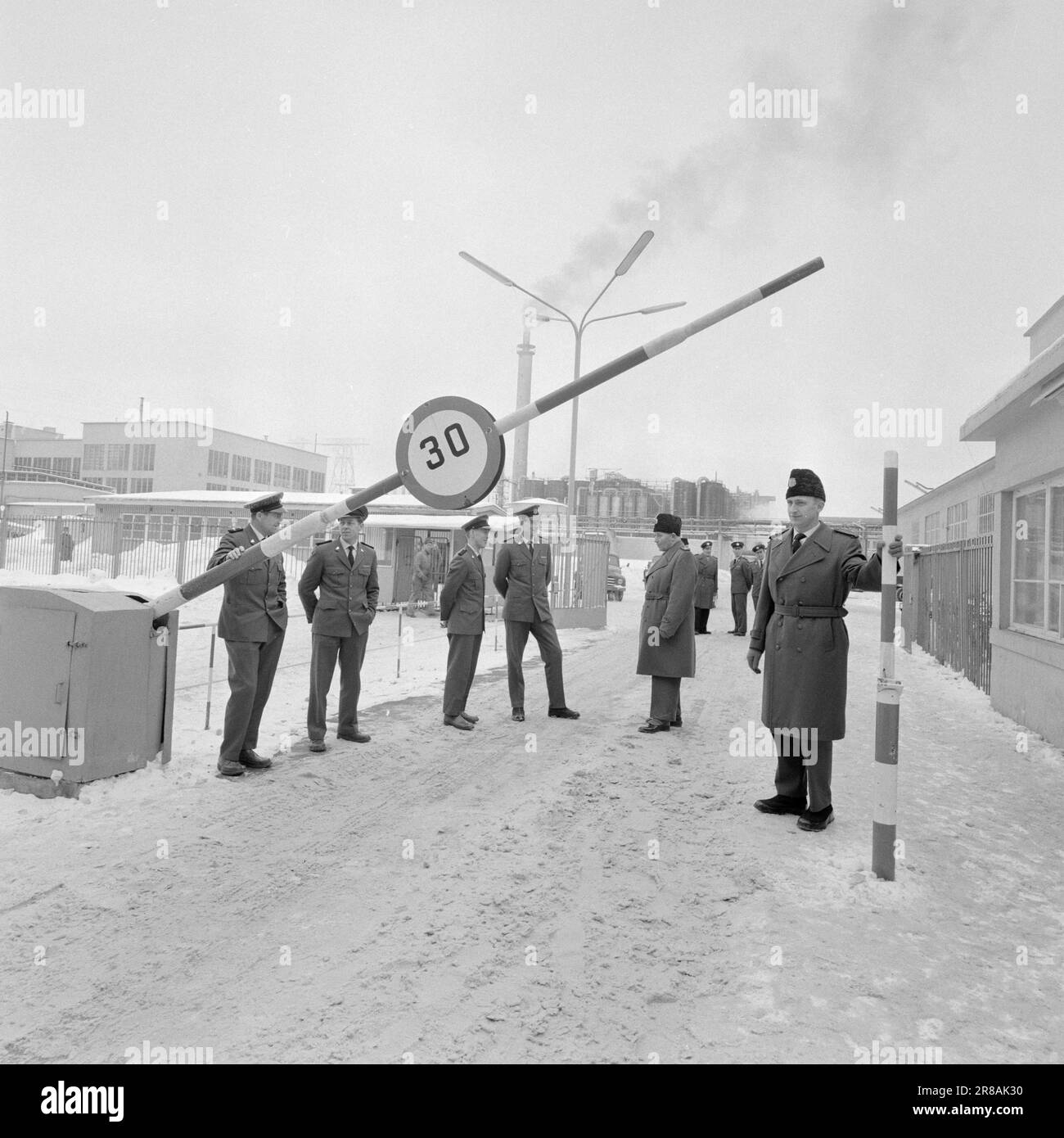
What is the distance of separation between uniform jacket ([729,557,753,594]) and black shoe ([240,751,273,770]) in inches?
541

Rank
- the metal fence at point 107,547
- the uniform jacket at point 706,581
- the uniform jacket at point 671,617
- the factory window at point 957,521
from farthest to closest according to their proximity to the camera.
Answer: the factory window at point 957,521 < the metal fence at point 107,547 < the uniform jacket at point 706,581 < the uniform jacket at point 671,617

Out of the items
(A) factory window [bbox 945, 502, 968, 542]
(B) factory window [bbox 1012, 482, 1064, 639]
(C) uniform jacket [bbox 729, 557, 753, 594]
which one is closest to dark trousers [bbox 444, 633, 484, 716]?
(B) factory window [bbox 1012, 482, 1064, 639]

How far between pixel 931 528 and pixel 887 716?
1207 inches

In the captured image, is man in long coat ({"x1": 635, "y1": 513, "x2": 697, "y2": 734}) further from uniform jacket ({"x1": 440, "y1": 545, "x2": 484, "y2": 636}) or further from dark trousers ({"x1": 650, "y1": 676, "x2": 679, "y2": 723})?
uniform jacket ({"x1": 440, "y1": 545, "x2": 484, "y2": 636})

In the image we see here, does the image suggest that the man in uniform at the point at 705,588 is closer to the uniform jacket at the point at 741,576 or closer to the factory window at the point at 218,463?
the uniform jacket at the point at 741,576

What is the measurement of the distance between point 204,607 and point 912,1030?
732 inches

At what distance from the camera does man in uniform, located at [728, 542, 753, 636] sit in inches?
701

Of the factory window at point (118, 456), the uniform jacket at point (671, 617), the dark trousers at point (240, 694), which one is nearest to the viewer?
the dark trousers at point (240, 694)

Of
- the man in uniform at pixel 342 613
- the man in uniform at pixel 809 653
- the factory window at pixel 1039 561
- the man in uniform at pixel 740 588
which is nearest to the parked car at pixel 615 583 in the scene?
the man in uniform at pixel 740 588

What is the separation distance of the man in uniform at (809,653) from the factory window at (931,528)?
27.7 metres

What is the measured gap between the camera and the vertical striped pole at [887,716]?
3.94 m

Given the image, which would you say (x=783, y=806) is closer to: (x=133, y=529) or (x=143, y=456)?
(x=133, y=529)

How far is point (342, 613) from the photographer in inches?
265

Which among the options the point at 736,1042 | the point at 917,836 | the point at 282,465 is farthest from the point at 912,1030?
the point at 282,465
